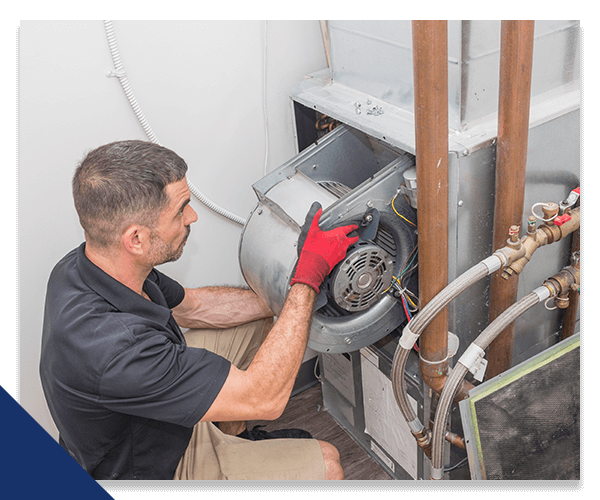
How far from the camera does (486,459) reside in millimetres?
1221

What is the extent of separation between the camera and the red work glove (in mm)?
1182

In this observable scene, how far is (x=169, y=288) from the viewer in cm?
147

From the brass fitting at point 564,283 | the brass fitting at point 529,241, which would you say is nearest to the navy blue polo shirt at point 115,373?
the brass fitting at point 529,241

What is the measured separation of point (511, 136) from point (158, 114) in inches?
32.2

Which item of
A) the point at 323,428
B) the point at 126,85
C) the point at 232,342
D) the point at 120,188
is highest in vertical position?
the point at 126,85

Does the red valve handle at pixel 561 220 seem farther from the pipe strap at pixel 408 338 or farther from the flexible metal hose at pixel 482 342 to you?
the pipe strap at pixel 408 338

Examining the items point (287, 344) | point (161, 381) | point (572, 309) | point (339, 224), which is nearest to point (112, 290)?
point (161, 381)

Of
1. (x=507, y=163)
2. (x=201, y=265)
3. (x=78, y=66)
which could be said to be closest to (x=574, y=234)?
(x=507, y=163)

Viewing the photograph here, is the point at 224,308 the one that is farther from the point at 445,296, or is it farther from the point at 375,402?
the point at 445,296

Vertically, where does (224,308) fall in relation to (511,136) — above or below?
below

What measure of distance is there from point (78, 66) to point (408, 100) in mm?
718

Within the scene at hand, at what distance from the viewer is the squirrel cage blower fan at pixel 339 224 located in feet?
3.98

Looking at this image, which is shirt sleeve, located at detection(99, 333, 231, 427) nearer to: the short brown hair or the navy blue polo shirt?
the navy blue polo shirt

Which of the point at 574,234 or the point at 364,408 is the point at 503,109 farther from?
the point at 364,408
